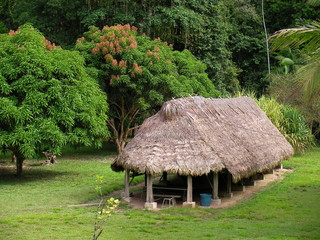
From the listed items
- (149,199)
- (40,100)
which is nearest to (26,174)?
(40,100)

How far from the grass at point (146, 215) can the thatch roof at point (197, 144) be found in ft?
4.02

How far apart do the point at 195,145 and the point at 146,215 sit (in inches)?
106

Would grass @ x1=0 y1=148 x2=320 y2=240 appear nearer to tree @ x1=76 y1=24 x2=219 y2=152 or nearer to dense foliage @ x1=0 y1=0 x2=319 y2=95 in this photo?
tree @ x1=76 y1=24 x2=219 y2=152

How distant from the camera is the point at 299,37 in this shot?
1346cm

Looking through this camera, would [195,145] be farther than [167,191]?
No

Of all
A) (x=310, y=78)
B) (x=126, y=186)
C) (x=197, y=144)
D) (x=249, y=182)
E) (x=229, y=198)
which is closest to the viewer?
(x=310, y=78)

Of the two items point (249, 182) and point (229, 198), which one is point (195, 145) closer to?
point (229, 198)

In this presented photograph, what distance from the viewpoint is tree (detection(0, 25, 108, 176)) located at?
20.2 metres

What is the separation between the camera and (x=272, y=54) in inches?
1607

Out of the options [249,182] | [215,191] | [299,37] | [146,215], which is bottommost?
[146,215]

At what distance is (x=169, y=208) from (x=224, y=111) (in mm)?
5123

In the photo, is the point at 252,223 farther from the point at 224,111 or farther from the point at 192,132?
the point at 224,111

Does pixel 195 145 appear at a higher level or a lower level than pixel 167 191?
higher

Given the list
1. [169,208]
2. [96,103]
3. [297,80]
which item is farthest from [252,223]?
[96,103]
